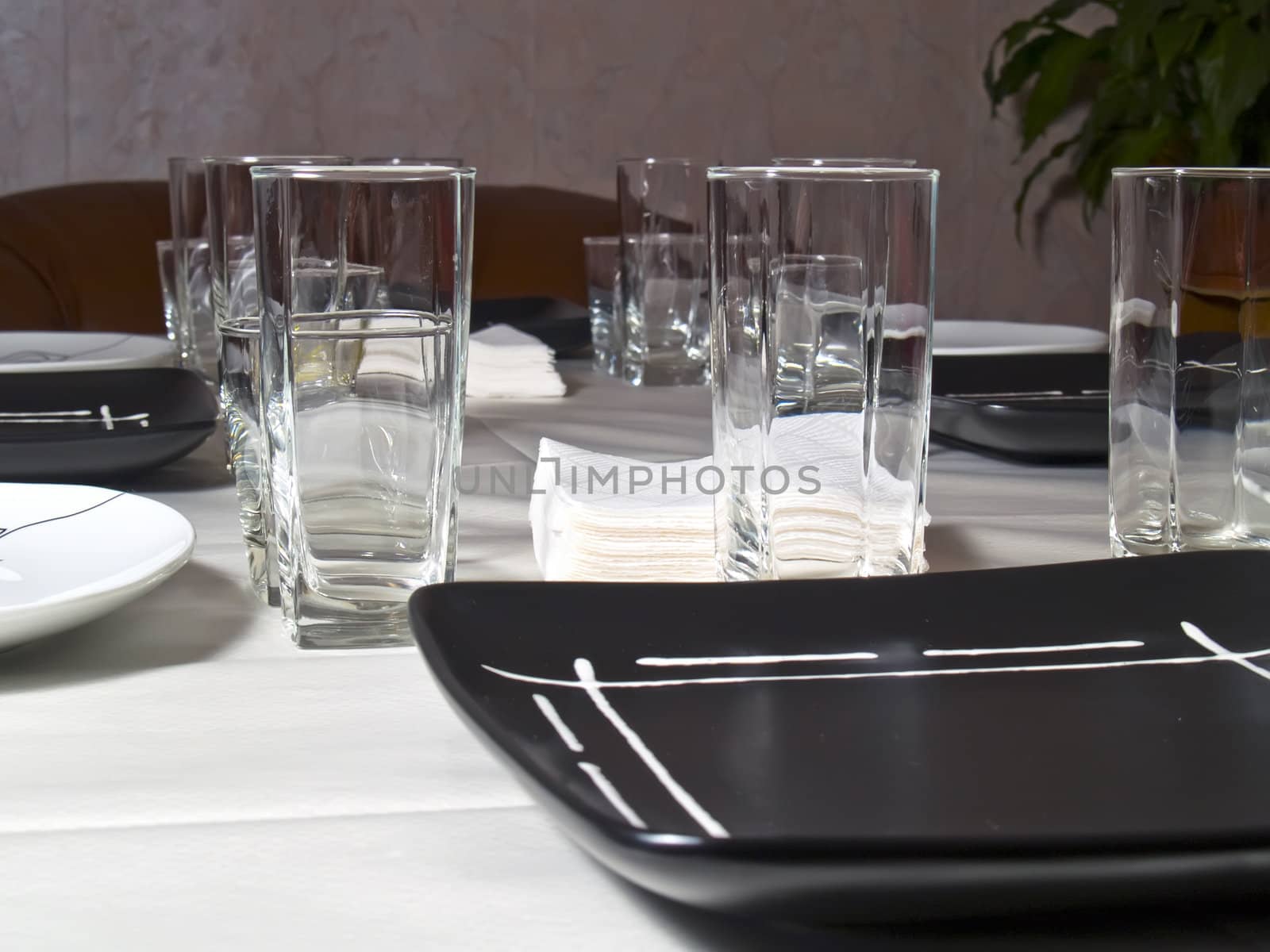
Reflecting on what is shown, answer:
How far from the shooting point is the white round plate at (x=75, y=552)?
0.50 meters

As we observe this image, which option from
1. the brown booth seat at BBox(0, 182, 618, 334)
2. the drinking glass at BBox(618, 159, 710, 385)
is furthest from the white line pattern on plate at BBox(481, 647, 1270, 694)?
the brown booth seat at BBox(0, 182, 618, 334)

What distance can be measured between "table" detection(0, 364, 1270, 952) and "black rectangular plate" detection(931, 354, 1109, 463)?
19.6 inches

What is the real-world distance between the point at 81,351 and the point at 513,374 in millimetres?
421

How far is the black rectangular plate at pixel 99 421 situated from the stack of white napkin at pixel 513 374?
0.28 meters

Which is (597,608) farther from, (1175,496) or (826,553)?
(1175,496)

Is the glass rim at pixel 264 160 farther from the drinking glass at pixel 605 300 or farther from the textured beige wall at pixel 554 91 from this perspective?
the textured beige wall at pixel 554 91

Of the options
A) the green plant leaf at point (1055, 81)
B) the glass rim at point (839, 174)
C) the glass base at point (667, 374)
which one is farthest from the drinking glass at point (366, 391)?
the green plant leaf at point (1055, 81)

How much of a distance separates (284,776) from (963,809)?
0.67 feet

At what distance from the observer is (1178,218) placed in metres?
0.62

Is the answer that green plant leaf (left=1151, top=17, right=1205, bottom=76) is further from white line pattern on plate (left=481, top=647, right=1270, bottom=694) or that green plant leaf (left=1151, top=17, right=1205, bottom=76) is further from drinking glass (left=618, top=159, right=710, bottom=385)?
white line pattern on plate (left=481, top=647, right=1270, bottom=694)

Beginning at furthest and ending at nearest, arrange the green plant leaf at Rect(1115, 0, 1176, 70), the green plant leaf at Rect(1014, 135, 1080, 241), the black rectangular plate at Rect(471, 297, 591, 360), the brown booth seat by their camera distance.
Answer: the green plant leaf at Rect(1014, 135, 1080, 241) → the green plant leaf at Rect(1115, 0, 1176, 70) → the brown booth seat → the black rectangular plate at Rect(471, 297, 591, 360)

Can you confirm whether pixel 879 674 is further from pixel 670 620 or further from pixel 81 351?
pixel 81 351

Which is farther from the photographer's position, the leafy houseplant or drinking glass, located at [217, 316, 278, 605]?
the leafy houseplant

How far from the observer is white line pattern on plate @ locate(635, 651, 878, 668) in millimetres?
464
